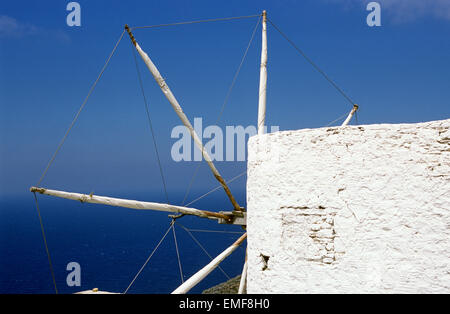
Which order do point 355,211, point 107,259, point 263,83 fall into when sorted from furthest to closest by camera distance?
1. point 107,259
2. point 263,83
3. point 355,211

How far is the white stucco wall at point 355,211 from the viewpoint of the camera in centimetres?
281

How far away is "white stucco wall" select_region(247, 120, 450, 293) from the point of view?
281cm

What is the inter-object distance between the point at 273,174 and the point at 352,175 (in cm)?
70

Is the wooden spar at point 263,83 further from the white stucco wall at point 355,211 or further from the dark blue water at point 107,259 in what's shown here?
the dark blue water at point 107,259

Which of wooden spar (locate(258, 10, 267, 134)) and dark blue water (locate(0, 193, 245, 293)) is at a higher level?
wooden spar (locate(258, 10, 267, 134))

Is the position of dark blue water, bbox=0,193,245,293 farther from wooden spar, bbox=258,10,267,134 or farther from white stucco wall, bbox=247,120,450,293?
white stucco wall, bbox=247,120,450,293

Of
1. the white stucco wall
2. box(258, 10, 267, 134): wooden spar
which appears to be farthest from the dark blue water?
the white stucco wall

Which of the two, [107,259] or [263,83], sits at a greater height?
[263,83]

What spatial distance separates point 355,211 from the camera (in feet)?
9.80

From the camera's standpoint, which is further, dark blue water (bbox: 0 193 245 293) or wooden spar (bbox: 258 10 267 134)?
dark blue water (bbox: 0 193 245 293)

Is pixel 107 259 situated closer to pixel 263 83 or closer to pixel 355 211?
pixel 263 83

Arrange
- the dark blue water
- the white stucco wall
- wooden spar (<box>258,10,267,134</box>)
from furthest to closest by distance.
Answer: the dark blue water < wooden spar (<box>258,10,267,134</box>) < the white stucco wall

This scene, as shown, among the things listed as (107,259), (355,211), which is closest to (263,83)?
(355,211)
